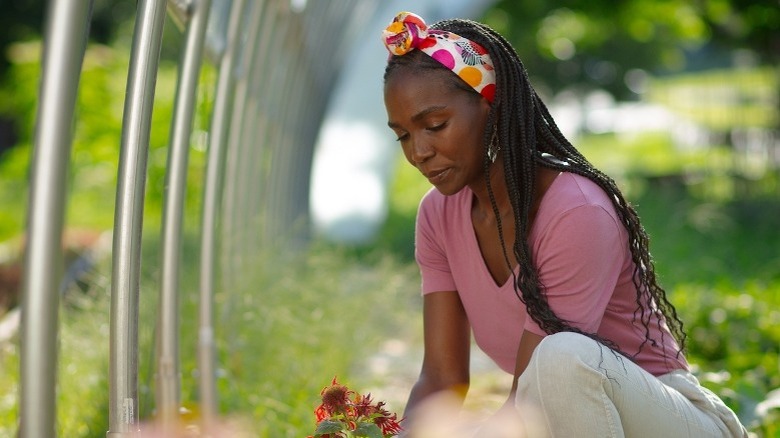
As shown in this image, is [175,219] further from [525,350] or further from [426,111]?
[525,350]

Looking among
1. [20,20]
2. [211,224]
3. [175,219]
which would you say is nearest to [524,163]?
[175,219]

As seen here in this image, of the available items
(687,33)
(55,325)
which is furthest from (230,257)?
(687,33)

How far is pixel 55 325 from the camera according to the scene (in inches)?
71.9

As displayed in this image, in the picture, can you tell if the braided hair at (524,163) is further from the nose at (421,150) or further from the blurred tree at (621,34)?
the blurred tree at (621,34)

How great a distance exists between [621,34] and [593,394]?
61.8 ft

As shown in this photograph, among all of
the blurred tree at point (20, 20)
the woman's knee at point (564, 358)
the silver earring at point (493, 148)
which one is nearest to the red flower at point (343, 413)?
the woman's knee at point (564, 358)

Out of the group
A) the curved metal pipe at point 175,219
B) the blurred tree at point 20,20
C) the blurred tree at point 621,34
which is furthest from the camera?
the blurred tree at point 20,20

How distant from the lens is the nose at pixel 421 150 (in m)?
2.62

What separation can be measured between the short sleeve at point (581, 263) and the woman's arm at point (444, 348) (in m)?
0.38

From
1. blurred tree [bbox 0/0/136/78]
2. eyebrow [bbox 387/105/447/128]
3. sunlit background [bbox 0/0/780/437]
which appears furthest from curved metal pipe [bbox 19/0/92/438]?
blurred tree [bbox 0/0/136/78]

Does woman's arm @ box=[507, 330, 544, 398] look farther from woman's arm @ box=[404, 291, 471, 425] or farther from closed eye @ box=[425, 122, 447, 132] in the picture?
closed eye @ box=[425, 122, 447, 132]

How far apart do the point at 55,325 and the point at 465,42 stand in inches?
49.2

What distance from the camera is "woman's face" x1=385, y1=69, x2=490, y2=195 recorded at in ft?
8.57

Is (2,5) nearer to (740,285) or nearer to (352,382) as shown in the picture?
(740,285)
